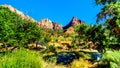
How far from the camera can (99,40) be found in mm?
47500

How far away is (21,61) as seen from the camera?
15125 mm

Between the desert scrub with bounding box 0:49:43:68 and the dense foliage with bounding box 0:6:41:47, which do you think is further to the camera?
the dense foliage with bounding box 0:6:41:47

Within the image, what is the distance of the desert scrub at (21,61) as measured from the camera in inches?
563

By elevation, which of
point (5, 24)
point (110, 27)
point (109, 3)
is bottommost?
point (110, 27)

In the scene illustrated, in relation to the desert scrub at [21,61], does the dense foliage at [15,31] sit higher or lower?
higher

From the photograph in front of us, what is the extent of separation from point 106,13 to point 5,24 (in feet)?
114

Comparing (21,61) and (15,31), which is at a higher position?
(15,31)

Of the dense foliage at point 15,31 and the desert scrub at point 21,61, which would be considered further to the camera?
the dense foliage at point 15,31

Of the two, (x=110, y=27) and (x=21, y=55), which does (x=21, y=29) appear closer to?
(x=110, y=27)

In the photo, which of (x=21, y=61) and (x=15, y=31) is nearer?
(x=21, y=61)

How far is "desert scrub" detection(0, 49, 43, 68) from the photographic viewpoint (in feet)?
46.9

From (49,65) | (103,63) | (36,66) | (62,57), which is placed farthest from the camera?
(62,57)

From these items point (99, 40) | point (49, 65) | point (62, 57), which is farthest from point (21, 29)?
point (49, 65)

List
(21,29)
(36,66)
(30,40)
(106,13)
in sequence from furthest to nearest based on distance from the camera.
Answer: (30,40)
(21,29)
(106,13)
(36,66)
